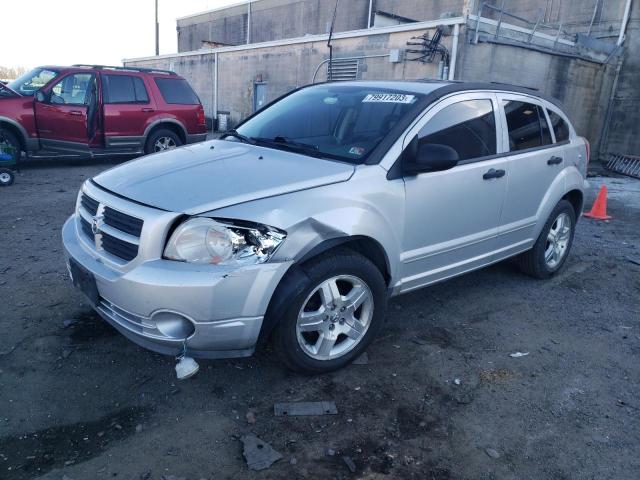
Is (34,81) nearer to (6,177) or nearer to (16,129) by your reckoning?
(16,129)

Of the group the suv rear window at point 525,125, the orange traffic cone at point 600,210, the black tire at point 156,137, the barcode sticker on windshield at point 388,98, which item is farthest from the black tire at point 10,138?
the orange traffic cone at point 600,210

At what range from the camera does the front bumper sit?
2.57 meters

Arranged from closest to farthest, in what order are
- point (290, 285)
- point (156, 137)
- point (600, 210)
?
point (290, 285) < point (600, 210) < point (156, 137)

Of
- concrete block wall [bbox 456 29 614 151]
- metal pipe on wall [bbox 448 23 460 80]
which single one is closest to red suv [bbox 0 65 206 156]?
metal pipe on wall [bbox 448 23 460 80]

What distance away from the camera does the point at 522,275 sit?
5.24 metres

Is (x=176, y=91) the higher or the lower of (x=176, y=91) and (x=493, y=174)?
the lower

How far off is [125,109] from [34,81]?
1726mm

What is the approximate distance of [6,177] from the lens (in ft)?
26.9

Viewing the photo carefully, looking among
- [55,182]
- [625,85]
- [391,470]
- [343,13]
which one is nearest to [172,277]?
[391,470]

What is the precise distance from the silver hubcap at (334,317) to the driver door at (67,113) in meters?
8.24

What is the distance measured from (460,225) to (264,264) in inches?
69.9

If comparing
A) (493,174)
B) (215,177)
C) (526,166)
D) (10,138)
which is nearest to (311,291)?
(215,177)

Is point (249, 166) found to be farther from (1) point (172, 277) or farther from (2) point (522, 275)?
(2) point (522, 275)

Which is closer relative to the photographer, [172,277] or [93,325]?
[172,277]
